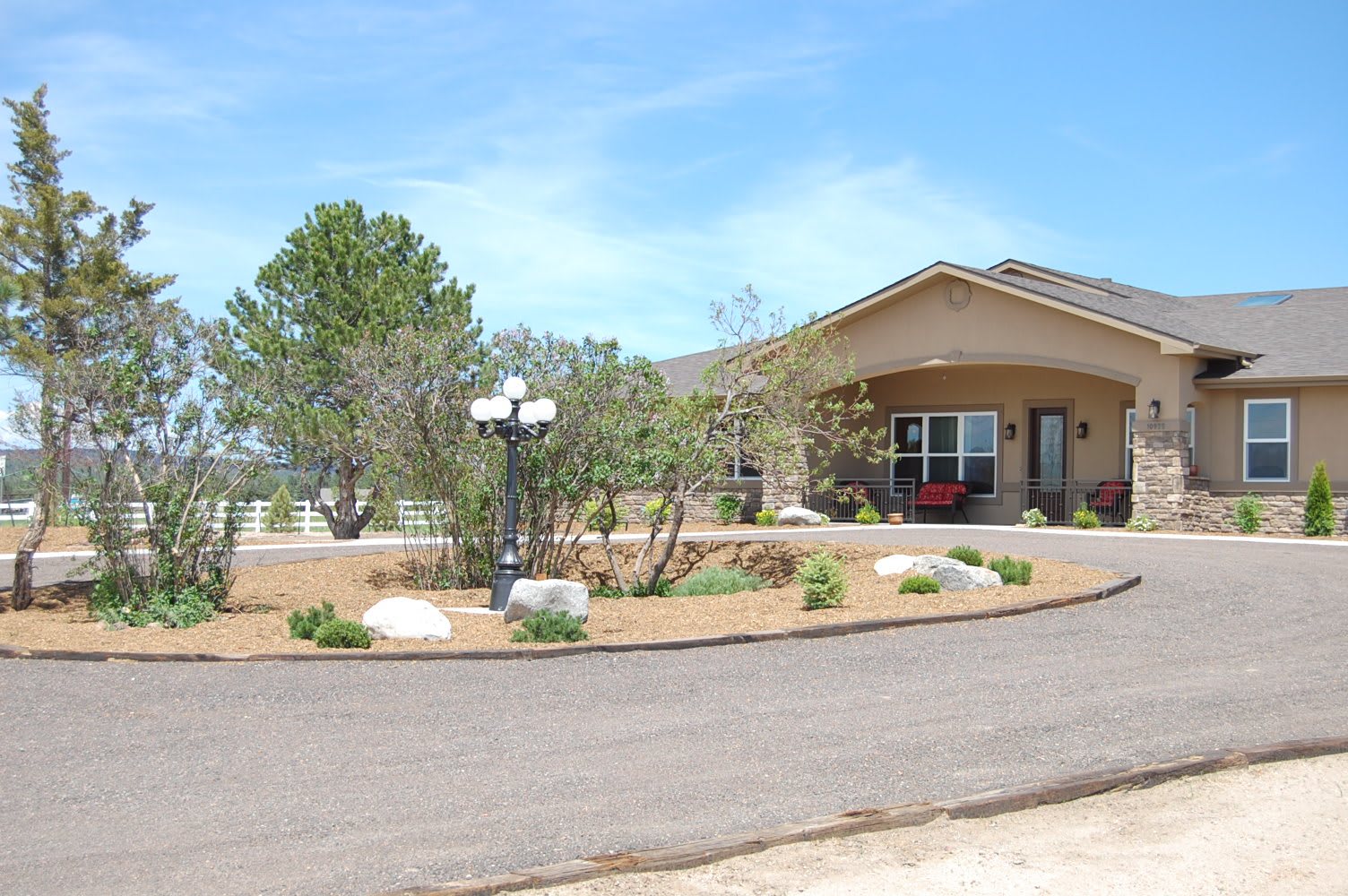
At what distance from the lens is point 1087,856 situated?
5004 mm

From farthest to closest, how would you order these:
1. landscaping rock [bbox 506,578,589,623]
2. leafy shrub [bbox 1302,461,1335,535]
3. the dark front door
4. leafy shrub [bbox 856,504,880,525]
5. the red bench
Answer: the red bench
the dark front door
leafy shrub [bbox 856,504,880,525]
leafy shrub [bbox 1302,461,1335,535]
landscaping rock [bbox 506,578,589,623]

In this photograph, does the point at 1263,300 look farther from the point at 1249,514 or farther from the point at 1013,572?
the point at 1013,572

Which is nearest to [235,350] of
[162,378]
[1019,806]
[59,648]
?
[162,378]

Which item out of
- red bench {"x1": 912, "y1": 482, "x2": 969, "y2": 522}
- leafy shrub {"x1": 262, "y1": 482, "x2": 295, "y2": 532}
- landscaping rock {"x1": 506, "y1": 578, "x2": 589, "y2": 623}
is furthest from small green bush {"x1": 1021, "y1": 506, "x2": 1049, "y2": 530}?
leafy shrub {"x1": 262, "y1": 482, "x2": 295, "y2": 532}

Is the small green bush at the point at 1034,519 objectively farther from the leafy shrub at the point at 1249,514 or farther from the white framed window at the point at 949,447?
the leafy shrub at the point at 1249,514

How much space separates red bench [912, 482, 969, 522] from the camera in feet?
82.7

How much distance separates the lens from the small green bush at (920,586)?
12250 mm

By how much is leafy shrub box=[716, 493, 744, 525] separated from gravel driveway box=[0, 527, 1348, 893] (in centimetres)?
1487

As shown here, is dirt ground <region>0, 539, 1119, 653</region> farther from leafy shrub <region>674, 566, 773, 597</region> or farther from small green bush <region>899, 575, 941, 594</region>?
leafy shrub <region>674, 566, 773, 597</region>

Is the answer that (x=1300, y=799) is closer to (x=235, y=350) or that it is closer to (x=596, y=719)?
(x=596, y=719)

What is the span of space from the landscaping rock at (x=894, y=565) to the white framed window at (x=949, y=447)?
11.6m

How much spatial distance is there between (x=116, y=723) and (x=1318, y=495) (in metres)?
19.2

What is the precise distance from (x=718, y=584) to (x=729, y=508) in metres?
10.6


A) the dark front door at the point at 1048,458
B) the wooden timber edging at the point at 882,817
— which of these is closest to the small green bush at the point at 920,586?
the wooden timber edging at the point at 882,817
